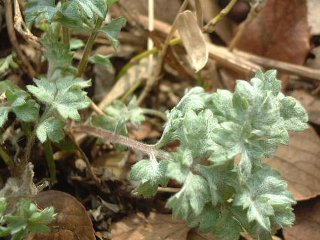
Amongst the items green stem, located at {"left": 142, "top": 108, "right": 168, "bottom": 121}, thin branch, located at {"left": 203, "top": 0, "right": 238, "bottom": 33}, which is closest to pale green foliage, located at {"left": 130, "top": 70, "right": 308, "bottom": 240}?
thin branch, located at {"left": 203, "top": 0, "right": 238, "bottom": 33}

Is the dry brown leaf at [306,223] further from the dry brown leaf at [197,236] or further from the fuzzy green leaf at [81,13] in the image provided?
the fuzzy green leaf at [81,13]

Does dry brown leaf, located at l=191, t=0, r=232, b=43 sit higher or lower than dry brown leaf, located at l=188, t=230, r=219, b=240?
higher

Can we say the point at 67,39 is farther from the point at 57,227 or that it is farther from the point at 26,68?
the point at 57,227

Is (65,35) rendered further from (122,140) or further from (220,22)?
(220,22)

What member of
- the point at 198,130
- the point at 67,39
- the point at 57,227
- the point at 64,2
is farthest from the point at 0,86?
the point at 198,130

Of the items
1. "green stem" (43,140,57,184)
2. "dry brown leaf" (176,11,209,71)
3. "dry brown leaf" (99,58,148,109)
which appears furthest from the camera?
"dry brown leaf" (99,58,148,109)

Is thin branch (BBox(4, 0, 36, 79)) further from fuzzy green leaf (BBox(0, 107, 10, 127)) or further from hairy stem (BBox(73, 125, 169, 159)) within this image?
fuzzy green leaf (BBox(0, 107, 10, 127))
